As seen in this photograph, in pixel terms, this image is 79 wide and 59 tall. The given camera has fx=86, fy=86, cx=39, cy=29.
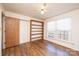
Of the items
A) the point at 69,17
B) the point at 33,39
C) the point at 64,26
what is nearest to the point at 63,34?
the point at 64,26

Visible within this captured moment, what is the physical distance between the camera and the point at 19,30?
12.4 ft

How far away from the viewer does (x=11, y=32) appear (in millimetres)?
3295

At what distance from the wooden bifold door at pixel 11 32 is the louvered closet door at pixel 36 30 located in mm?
1095

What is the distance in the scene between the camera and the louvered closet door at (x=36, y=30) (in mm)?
4630

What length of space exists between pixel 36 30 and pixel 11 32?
1.96m

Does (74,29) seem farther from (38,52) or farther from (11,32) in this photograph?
(11,32)

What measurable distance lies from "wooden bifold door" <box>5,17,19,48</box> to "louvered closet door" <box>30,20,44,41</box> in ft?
3.59

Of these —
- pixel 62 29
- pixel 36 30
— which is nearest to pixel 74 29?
pixel 62 29

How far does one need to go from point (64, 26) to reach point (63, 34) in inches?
13.3

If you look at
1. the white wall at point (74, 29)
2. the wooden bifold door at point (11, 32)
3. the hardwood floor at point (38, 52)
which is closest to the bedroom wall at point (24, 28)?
the wooden bifold door at point (11, 32)

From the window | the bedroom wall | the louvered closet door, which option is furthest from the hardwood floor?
the louvered closet door

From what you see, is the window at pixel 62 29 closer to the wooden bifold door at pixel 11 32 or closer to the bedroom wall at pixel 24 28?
the bedroom wall at pixel 24 28

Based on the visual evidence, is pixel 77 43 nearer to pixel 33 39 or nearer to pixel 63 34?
pixel 63 34

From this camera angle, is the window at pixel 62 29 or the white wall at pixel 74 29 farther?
the window at pixel 62 29
